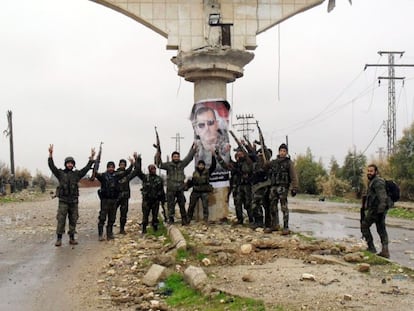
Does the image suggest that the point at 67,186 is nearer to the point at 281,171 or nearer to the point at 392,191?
the point at 281,171

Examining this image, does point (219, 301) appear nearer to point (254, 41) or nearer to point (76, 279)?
point (76, 279)

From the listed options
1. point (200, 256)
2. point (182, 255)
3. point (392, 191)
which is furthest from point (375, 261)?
point (182, 255)

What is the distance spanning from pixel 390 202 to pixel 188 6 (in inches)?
256

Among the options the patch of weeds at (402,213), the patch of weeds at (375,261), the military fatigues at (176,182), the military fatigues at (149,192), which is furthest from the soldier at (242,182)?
the patch of weeds at (402,213)

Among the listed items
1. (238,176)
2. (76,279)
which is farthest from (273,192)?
(76,279)

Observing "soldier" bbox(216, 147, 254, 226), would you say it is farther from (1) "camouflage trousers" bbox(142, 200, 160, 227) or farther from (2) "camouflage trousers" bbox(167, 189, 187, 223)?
(1) "camouflage trousers" bbox(142, 200, 160, 227)

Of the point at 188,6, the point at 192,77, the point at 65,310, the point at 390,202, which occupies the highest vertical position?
the point at 188,6

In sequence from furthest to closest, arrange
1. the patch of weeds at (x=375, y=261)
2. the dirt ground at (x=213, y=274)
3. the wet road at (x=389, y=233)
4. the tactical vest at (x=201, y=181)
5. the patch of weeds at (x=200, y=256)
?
the tactical vest at (x=201, y=181)
the wet road at (x=389, y=233)
the patch of weeds at (x=200, y=256)
the patch of weeds at (x=375, y=261)
the dirt ground at (x=213, y=274)

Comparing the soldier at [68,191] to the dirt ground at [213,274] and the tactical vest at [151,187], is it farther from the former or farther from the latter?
the tactical vest at [151,187]

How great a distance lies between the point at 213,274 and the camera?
22.3ft

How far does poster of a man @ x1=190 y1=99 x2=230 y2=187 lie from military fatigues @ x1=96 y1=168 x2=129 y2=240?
2.09 m

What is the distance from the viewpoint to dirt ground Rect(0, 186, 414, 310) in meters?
5.68

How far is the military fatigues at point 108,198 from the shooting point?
11.0 m

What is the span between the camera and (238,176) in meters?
11.5
